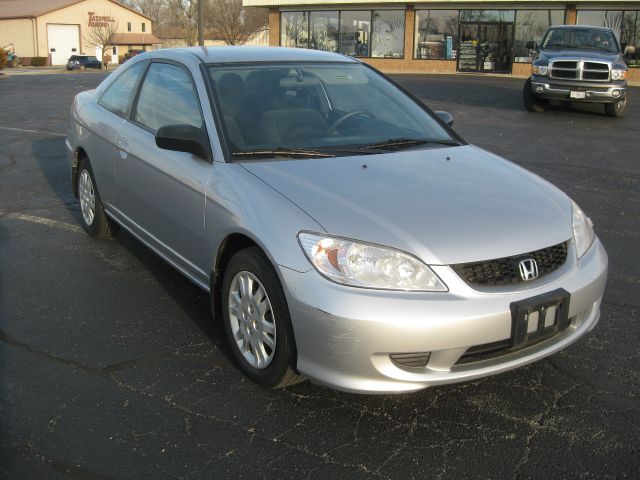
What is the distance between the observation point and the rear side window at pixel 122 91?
5.15 m

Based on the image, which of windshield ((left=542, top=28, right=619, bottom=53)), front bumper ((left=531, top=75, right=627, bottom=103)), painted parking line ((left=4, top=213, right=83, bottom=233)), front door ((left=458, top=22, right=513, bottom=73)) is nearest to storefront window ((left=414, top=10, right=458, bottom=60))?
front door ((left=458, top=22, right=513, bottom=73))

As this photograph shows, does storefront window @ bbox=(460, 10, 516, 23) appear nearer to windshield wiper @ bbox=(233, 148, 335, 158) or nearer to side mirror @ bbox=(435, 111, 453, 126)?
side mirror @ bbox=(435, 111, 453, 126)

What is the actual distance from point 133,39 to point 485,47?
58.3 m

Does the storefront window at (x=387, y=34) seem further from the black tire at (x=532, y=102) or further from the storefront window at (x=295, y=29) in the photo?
the black tire at (x=532, y=102)

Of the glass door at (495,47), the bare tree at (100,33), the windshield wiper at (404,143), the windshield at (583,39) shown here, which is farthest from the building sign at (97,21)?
the windshield wiper at (404,143)

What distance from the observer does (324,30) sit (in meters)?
32.6

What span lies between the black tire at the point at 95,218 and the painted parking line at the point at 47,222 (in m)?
0.35

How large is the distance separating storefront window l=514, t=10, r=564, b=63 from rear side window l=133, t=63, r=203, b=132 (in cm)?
2661

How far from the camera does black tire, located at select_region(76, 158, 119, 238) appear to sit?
562 centimetres

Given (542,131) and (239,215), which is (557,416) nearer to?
(239,215)

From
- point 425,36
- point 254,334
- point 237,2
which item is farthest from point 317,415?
point 237,2

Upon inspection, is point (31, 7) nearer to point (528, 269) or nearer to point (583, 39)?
point (583, 39)

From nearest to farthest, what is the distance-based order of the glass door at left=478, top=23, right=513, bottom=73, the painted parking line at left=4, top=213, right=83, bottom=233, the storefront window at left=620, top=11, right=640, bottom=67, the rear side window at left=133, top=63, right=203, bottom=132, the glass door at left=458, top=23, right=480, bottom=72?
the rear side window at left=133, top=63, right=203, bottom=132, the painted parking line at left=4, top=213, right=83, bottom=233, the storefront window at left=620, top=11, right=640, bottom=67, the glass door at left=478, top=23, right=513, bottom=73, the glass door at left=458, top=23, right=480, bottom=72

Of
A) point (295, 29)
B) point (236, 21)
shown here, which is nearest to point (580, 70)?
point (295, 29)
